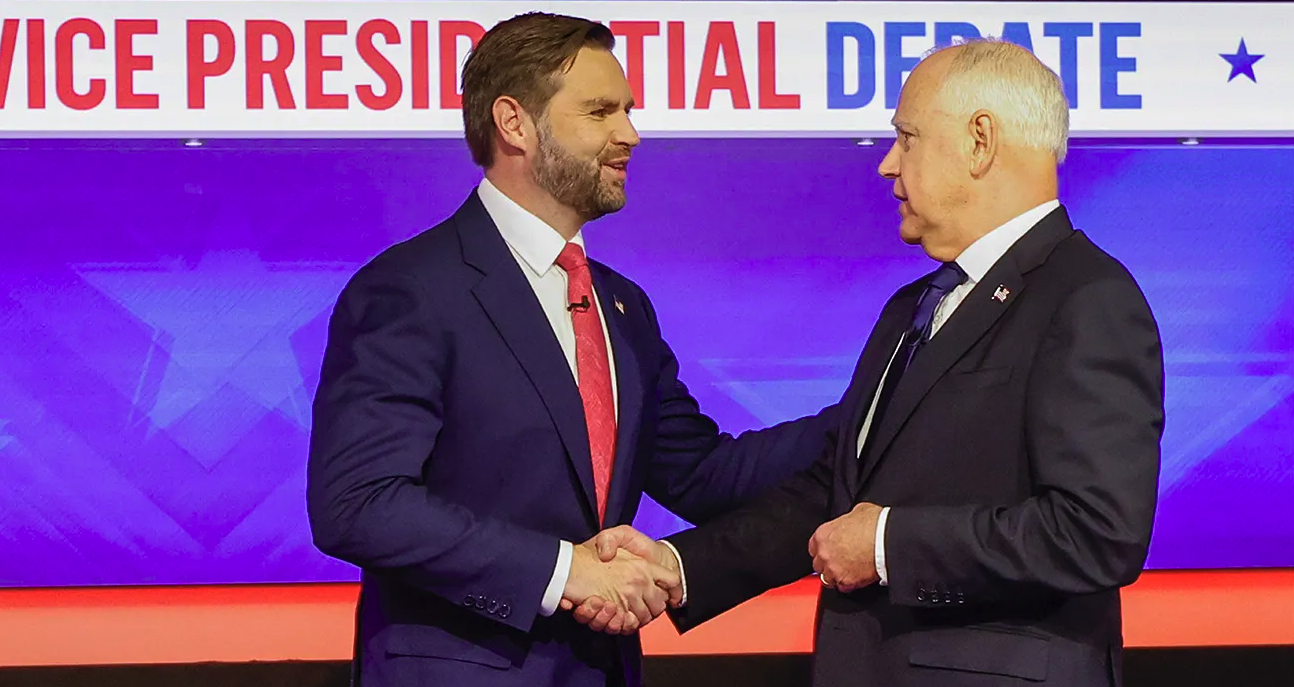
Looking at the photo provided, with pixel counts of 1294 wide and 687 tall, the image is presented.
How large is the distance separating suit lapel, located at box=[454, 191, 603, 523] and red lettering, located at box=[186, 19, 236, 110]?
2.03 metres

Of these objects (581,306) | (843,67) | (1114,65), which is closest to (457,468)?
(581,306)

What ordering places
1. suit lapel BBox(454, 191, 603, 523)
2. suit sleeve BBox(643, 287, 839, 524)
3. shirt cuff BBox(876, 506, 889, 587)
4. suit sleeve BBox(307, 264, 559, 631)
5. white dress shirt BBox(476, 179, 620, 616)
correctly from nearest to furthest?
shirt cuff BBox(876, 506, 889, 587) → suit sleeve BBox(307, 264, 559, 631) → suit lapel BBox(454, 191, 603, 523) → white dress shirt BBox(476, 179, 620, 616) → suit sleeve BBox(643, 287, 839, 524)

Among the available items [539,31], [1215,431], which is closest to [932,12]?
[1215,431]

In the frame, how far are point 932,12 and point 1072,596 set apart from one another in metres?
2.54

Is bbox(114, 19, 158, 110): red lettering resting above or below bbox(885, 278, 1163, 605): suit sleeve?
above

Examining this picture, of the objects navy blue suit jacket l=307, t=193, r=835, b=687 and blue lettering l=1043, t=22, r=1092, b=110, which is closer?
navy blue suit jacket l=307, t=193, r=835, b=687

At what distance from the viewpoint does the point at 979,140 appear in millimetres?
2189

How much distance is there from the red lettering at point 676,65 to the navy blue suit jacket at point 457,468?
185cm

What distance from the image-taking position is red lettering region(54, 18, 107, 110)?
13.4 feet

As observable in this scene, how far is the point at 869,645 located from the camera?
2.14m

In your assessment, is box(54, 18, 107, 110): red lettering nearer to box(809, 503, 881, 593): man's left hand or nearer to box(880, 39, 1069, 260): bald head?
box(880, 39, 1069, 260): bald head

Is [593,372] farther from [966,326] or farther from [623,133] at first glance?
[966,326]

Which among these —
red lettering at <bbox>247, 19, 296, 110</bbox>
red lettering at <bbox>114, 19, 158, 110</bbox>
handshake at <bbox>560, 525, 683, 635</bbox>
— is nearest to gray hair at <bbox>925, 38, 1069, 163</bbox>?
handshake at <bbox>560, 525, 683, 635</bbox>

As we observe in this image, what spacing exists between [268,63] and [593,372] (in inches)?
84.2
